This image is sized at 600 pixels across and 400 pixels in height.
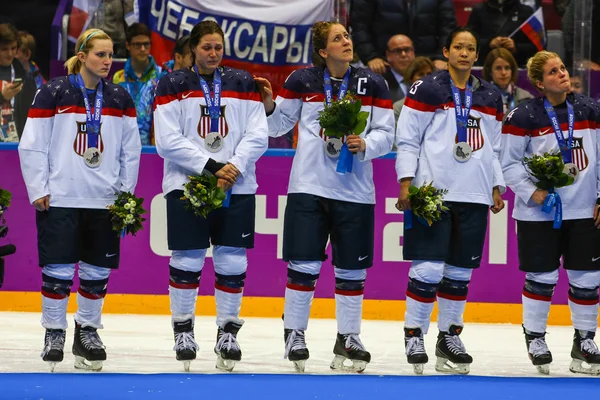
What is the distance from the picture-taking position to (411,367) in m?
7.63

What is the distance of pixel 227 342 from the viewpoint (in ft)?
24.0

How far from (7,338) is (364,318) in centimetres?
295

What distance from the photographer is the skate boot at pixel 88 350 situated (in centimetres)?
724

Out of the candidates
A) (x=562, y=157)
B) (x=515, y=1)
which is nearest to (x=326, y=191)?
(x=562, y=157)

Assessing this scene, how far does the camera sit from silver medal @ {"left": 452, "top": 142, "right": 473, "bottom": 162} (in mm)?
7340

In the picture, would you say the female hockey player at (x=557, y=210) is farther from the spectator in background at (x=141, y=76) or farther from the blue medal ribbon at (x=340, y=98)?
the spectator in background at (x=141, y=76)

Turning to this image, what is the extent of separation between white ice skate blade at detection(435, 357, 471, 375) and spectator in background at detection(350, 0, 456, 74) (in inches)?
145

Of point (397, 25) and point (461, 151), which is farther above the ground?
point (397, 25)

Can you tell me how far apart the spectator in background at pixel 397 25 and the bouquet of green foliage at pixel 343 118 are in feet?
11.2

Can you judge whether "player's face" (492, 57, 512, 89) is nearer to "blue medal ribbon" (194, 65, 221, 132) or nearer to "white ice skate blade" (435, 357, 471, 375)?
"white ice skate blade" (435, 357, 471, 375)

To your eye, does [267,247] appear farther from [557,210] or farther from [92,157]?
[557,210]

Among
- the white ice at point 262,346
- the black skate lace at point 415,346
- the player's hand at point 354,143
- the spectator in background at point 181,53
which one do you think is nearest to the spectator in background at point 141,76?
the spectator in background at point 181,53

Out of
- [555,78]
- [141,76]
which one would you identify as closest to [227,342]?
[555,78]

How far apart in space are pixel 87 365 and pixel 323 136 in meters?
1.94
